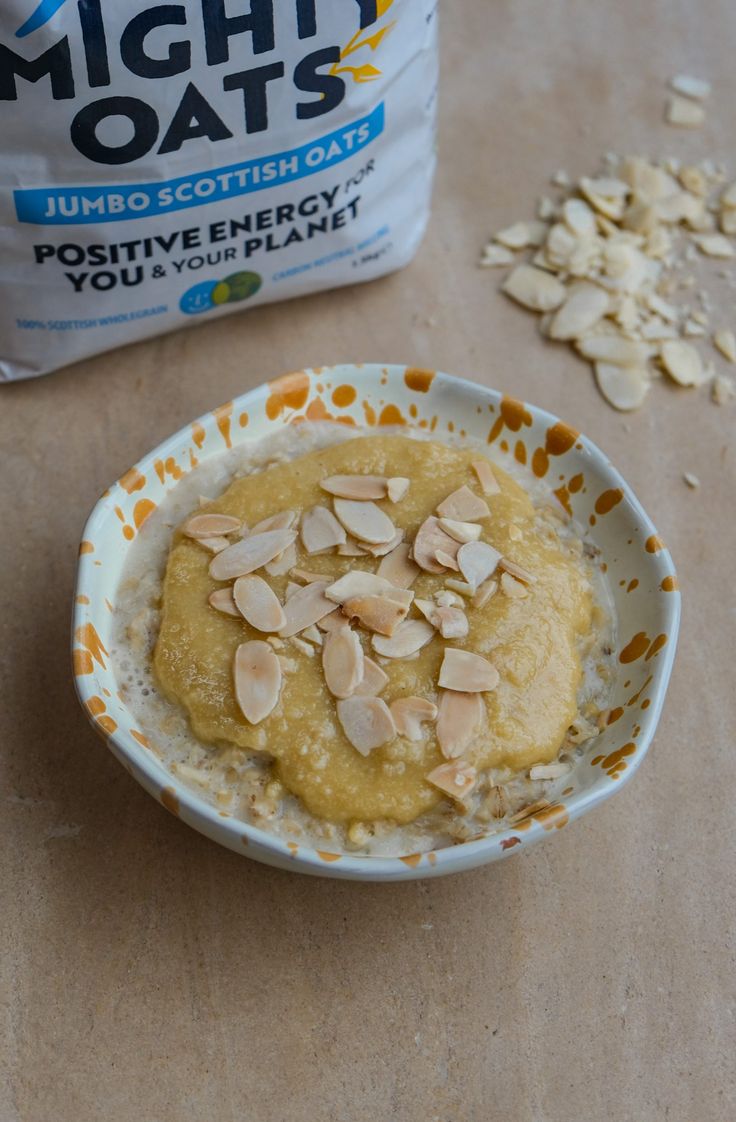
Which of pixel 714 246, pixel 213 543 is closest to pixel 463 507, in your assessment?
pixel 213 543

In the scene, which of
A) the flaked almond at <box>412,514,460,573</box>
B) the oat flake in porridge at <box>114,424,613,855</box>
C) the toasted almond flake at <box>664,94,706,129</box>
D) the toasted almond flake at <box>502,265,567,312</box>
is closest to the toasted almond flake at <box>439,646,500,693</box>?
A: the oat flake in porridge at <box>114,424,613,855</box>

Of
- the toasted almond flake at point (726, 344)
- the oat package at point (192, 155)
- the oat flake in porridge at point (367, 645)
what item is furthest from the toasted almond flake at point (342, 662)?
the toasted almond flake at point (726, 344)

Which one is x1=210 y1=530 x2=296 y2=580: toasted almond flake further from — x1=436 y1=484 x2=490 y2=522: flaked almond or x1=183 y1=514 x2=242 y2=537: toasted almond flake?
x1=436 y1=484 x2=490 y2=522: flaked almond

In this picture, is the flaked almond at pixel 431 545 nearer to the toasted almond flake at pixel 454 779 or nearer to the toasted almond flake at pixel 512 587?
the toasted almond flake at pixel 512 587

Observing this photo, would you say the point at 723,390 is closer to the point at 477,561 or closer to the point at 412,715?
the point at 477,561

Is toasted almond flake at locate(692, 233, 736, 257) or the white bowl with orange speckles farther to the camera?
toasted almond flake at locate(692, 233, 736, 257)

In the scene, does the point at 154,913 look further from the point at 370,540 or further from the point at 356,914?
the point at 370,540

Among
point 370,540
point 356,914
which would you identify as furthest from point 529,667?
point 356,914

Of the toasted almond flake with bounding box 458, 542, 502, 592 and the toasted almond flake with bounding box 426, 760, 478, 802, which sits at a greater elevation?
the toasted almond flake with bounding box 458, 542, 502, 592
